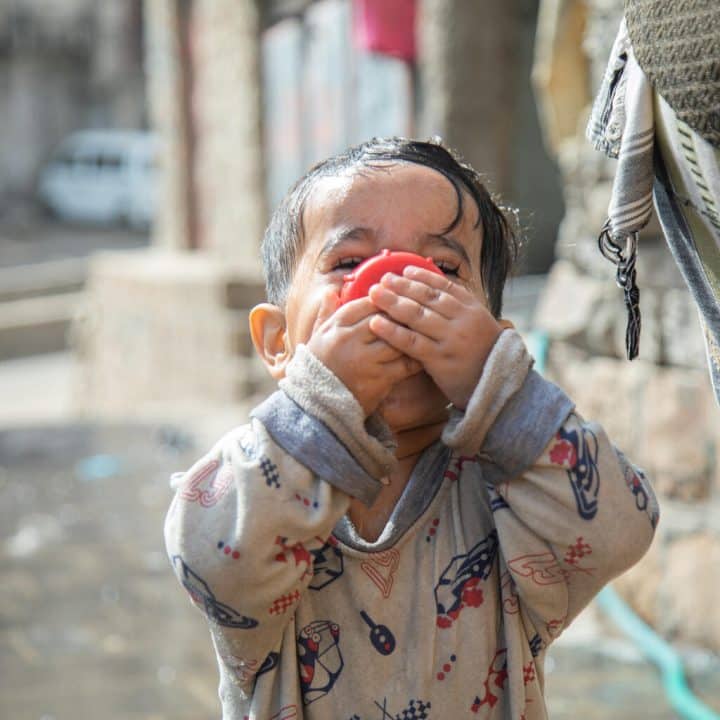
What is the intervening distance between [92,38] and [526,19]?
19727 millimetres

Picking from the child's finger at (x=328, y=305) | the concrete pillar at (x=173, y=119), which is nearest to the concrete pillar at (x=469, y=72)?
the concrete pillar at (x=173, y=119)

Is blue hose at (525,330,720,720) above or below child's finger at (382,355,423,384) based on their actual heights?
below

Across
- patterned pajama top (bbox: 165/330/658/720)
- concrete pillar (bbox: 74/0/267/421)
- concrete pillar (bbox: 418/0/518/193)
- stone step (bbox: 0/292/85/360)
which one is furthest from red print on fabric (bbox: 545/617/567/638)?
stone step (bbox: 0/292/85/360)

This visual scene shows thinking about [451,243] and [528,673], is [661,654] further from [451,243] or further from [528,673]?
[451,243]

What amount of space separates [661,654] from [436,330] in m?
2.32

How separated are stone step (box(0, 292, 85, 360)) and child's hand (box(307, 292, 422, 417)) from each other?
11418 millimetres

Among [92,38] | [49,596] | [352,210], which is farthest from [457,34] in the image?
[92,38]

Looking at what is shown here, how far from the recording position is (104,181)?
24.9 m

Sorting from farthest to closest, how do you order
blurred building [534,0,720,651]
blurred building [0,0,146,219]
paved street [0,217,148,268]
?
blurred building [0,0,146,219]
paved street [0,217,148,268]
blurred building [534,0,720,651]

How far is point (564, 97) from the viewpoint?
13.1 ft

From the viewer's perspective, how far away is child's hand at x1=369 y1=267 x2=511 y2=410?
1.45 m

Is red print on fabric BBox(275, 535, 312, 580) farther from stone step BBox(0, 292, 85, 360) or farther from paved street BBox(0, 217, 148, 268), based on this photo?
paved street BBox(0, 217, 148, 268)

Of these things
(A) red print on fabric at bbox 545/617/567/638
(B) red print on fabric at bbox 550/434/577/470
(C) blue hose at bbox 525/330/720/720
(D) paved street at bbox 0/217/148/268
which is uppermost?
(B) red print on fabric at bbox 550/434/577/470

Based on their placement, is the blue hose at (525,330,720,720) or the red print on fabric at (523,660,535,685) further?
the blue hose at (525,330,720,720)
